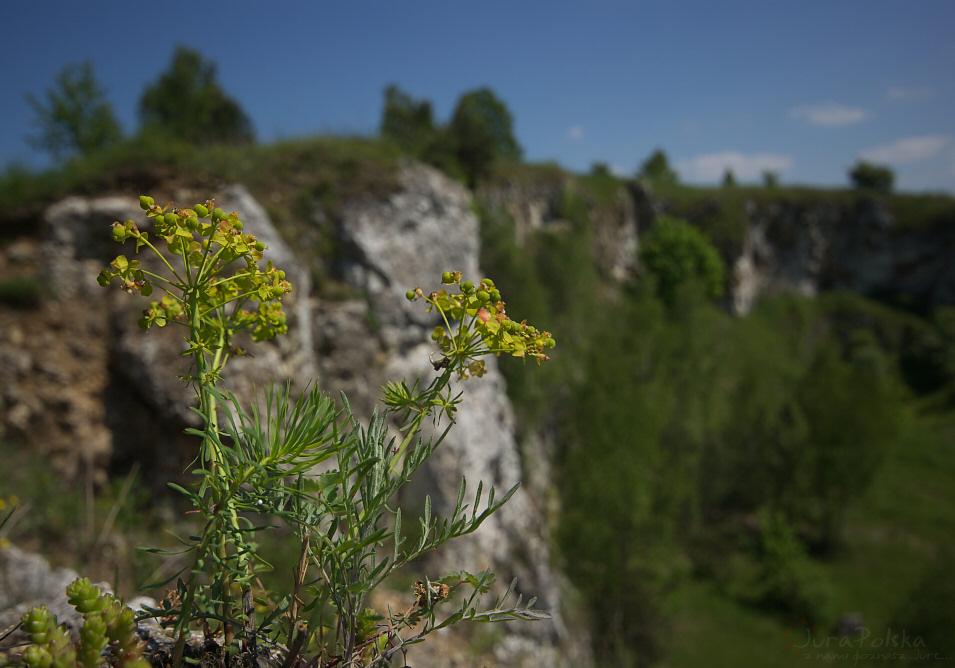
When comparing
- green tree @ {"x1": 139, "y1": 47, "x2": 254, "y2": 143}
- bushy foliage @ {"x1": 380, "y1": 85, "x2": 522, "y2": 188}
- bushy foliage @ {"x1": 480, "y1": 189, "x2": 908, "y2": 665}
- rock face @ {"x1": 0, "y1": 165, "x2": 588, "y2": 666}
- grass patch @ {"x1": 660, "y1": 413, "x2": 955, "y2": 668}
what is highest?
green tree @ {"x1": 139, "y1": 47, "x2": 254, "y2": 143}

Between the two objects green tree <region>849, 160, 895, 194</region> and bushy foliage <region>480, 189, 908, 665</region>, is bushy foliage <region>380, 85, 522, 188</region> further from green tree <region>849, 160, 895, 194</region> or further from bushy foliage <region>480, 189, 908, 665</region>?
green tree <region>849, 160, 895, 194</region>

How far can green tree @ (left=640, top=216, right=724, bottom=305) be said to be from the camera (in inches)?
1337

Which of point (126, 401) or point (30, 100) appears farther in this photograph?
point (30, 100)

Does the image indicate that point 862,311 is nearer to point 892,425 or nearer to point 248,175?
point 892,425

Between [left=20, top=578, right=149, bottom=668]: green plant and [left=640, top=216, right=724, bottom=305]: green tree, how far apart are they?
34.0m

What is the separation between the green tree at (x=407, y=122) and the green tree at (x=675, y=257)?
2012cm

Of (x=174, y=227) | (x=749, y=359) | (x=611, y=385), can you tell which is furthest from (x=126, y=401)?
(x=749, y=359)

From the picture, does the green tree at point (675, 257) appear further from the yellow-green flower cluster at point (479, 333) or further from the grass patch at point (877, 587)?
the yellow-green flower cluster at point (479, 333)

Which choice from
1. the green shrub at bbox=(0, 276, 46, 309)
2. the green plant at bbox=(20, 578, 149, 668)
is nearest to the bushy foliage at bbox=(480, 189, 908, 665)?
the green shrub at bbox=(0, 276, 46, 309)

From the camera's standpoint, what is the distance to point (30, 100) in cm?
1412

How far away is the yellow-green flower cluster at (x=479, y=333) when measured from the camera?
978mm

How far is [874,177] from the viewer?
1937 inches

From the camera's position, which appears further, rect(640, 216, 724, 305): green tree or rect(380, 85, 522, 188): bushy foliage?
rect(640, 216, 724, 305): green tree

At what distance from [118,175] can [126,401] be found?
3.34 metres
